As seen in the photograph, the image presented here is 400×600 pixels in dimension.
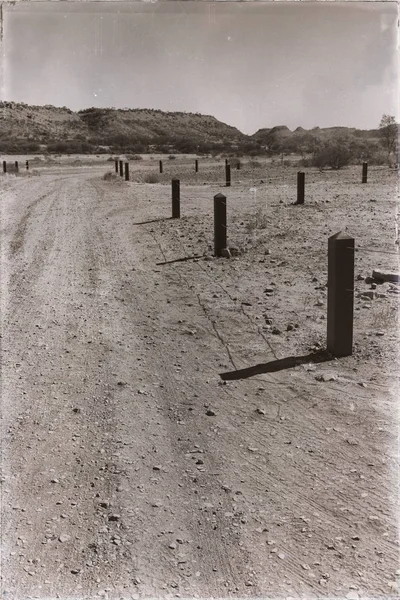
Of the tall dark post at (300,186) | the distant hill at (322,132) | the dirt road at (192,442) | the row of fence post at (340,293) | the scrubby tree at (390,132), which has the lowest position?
the dirt road at (192,442)

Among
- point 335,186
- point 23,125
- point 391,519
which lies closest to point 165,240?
point 391,519

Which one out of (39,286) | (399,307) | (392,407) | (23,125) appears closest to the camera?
(392,407)

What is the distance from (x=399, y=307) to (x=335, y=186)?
16211mm

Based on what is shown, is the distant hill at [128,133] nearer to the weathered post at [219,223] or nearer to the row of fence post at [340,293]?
the weathered post at [219,223]

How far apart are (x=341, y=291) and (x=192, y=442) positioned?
2023 mm

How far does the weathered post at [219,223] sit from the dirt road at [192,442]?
5.19 feet

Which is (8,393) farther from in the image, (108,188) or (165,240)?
(108,188)

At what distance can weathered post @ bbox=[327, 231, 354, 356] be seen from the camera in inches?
219

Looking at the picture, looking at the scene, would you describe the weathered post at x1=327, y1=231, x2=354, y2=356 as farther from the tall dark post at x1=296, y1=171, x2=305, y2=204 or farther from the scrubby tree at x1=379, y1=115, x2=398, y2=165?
the scrubby tree at x1=379, y1=115, x2=398, y2=165

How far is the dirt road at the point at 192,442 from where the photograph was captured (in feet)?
10.2

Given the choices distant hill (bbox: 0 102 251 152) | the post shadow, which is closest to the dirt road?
the post shadow

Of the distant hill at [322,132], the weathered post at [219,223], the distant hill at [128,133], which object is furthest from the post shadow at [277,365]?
the distant hill at [322,132]

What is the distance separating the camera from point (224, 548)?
127 inches

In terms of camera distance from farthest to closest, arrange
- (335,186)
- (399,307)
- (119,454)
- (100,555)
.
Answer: (335,186) < (399,307) < (119,454) < (100,555)
